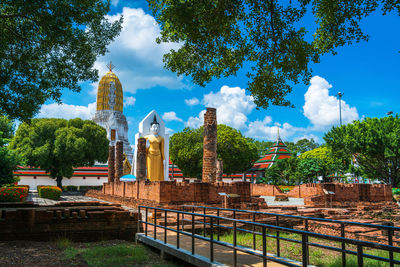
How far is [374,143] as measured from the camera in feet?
89.6

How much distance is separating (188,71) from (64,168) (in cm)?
3132

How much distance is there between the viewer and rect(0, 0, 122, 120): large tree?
9.38m

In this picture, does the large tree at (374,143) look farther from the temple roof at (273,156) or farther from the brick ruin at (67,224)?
the brick ruin at (67,224)

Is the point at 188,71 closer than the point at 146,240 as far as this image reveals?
No

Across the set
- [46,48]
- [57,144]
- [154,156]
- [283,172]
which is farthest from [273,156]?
[46,48]

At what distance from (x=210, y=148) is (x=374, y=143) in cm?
1577

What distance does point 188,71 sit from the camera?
396 inches

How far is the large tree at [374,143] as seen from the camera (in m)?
27.0

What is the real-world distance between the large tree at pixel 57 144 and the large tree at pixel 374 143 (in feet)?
80.9

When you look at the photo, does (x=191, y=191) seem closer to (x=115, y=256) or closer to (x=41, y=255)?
(x=115, y=256)

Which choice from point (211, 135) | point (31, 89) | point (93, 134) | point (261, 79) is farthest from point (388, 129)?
point (93, 134)

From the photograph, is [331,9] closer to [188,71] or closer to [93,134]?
[188,71]

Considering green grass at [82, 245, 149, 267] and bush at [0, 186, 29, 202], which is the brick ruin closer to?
green grass at [82, 245, 149, 267]

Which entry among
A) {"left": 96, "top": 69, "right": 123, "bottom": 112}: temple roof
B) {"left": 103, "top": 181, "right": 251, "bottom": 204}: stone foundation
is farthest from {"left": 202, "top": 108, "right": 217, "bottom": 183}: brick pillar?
{"left": 96, "top": 69, "right": 123, "bottom": 112}: temple roof
